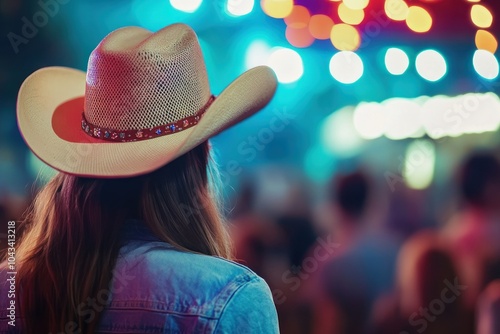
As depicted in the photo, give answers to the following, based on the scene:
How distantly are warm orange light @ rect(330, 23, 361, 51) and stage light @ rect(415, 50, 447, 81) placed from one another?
0.43m

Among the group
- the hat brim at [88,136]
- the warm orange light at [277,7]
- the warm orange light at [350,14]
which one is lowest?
the warm orange light at [350,14]

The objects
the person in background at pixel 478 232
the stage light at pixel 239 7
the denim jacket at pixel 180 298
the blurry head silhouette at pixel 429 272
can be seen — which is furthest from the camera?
the stage light at pixel 239 7

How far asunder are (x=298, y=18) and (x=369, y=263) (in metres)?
1.79

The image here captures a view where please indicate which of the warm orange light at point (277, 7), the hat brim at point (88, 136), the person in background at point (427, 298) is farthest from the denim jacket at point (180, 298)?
the warm orange light at point (277, 7)

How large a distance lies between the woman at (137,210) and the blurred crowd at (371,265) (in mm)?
1241

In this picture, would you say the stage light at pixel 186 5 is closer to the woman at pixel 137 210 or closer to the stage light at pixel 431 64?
the stage light at pixel 431 64

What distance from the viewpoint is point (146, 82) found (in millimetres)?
1028

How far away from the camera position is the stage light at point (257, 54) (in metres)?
3.61

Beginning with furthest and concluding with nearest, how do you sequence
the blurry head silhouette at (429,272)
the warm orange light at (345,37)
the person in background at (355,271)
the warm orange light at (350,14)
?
the warm orange light at (345,37) < the warm orange light at (350,14) < the person in background at (355,271) < the blurry head silhouette at (429,272)

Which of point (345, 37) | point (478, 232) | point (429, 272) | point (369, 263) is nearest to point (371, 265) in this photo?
point (369, 263)

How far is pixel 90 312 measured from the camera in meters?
0.85

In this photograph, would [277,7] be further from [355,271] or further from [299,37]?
[355,271]

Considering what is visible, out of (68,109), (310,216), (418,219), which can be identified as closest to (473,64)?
(418,219)

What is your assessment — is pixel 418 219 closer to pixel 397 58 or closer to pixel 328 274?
pixel 397 58
